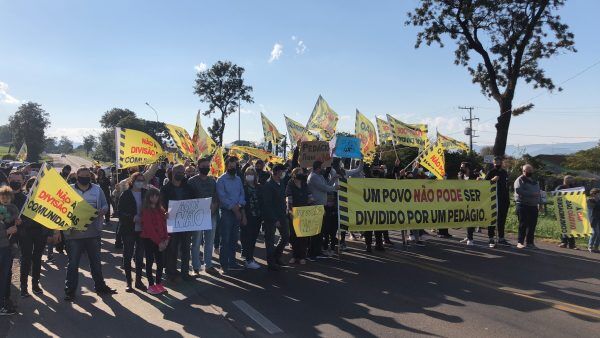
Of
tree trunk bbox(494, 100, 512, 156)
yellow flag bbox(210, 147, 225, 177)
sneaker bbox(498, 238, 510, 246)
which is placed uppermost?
tree trunk bbox(494, 100, 512, 156)

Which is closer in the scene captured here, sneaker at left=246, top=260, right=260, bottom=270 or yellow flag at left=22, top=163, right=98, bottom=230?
yellow flag at left=22, top=163, right=98, bottom=230

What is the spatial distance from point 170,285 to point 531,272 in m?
6.26

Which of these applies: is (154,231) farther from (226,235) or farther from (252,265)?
(252,265)

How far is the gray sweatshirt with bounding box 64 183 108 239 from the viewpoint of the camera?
709 centimetres

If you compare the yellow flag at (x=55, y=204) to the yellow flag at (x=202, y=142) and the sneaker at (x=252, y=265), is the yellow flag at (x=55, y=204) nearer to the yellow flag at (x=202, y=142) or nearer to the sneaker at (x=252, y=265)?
the sneaker at (x=252, y=265)

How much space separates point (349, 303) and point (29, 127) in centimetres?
11592

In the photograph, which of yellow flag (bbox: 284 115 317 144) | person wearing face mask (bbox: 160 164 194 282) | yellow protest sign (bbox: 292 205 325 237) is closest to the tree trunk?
yellow flag (bbox: 284 115 317 144)

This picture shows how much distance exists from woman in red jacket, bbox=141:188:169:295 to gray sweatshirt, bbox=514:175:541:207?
804cm

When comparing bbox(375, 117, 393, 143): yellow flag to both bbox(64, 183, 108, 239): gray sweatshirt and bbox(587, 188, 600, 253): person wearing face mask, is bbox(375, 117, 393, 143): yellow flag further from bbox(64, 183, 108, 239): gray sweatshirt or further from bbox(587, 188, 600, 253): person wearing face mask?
bbox(64, 183, 108, 239): gray sweatshirt

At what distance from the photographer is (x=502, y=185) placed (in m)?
11.4

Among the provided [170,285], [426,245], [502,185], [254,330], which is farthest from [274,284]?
[502,185]

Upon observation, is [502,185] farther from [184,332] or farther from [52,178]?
[52,178]

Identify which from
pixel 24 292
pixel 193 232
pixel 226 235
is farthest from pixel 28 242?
pixel 226 235

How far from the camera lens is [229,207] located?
341 inches
